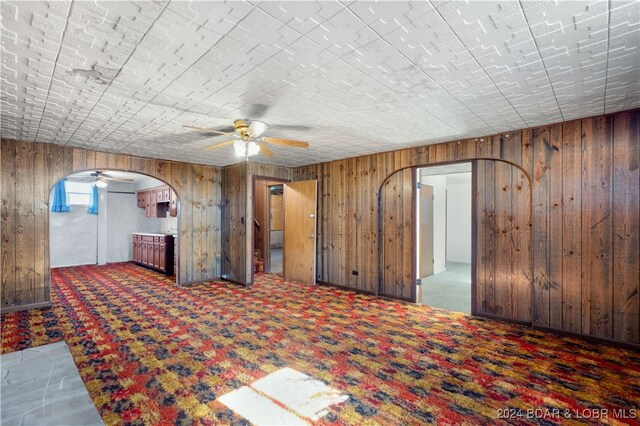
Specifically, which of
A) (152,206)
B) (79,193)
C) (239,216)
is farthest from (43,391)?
(79,193)

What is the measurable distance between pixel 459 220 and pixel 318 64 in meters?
8.51

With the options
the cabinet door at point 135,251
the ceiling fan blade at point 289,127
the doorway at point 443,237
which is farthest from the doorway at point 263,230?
the cabinet door at point 135,251

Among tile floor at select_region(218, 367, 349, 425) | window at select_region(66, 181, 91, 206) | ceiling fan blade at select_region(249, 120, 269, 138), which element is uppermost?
ceiling fan blade at select_region(249, 120, 269, 138)

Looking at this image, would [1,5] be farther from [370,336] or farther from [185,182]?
[185,182]

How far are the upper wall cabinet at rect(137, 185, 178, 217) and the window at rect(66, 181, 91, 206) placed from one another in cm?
127

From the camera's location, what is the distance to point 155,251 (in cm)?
→ 771

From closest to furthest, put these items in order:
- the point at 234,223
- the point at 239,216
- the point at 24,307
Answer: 1. the point at 24,307
2. the point at 239,216
3. the point at 234,223

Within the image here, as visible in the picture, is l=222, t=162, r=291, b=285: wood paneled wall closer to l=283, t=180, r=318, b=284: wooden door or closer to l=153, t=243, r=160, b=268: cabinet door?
l=283, t=180, r=318, b=284: wooden door

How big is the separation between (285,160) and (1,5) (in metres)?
4.42

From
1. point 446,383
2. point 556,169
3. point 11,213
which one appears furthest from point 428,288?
point 11,213

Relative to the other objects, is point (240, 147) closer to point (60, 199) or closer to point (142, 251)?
point (142, 251)

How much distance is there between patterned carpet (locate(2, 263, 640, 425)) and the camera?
2170 millimetres

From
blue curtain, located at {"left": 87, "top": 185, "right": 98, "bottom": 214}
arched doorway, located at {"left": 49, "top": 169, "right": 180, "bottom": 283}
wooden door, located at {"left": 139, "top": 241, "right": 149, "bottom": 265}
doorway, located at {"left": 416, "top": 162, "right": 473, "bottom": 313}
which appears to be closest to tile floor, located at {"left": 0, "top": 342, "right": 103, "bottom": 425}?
doorway, located at {"left": 416, "top": 162, "right": 473, "bottom": 313}

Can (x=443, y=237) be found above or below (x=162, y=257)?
above
